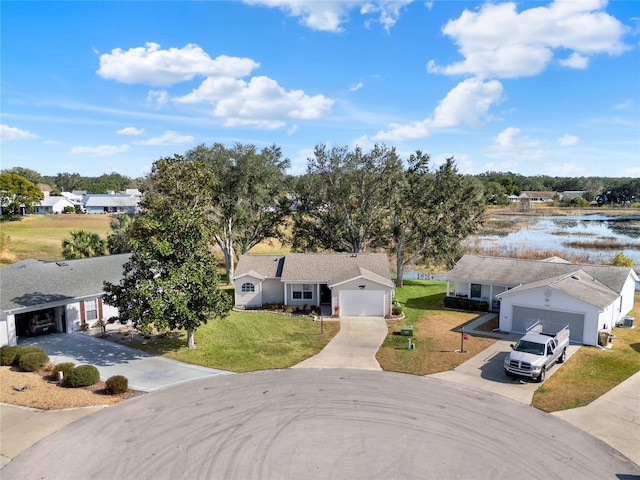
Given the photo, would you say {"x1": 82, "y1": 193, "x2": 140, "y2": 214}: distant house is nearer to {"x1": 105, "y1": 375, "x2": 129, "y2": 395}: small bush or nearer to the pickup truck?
{"x1": 105, "y1": 375, "x2": 129, "y2": 395}: small bush

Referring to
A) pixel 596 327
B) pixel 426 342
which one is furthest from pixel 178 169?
pixel 596 327

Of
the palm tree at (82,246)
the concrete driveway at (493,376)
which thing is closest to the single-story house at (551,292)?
the concrete driveway at (493,376)

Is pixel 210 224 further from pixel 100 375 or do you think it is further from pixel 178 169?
pixel 100 375

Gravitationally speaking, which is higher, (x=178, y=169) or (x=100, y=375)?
(x=178, y=169)

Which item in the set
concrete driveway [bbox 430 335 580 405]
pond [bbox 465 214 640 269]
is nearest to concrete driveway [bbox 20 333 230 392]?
concrete driveway [bbox 430 335 580 405]

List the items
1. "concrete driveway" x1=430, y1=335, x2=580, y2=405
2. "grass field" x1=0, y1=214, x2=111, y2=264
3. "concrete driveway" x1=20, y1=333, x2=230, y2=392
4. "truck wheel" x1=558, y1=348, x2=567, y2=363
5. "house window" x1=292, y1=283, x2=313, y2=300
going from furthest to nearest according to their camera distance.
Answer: "grass field" x1=0, y1=214, x2=111, y2=264 → "house window" x1=292, y1=283, x2=313, y2=300 → "truck wheel" x1=558, y1=348, x2=567, y2=363 → "concrete driveway" x1=20, y1=333, x2=230, y2=392 → "concrete driveway" x1=430, y1=335, x2=580, y2=405

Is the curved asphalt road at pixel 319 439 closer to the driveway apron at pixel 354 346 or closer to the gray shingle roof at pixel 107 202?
the driveway apron at pixel 354 346

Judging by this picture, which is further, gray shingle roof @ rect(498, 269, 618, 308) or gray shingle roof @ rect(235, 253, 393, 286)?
gray shingle roof @ rect(235, 253, 393, 286)

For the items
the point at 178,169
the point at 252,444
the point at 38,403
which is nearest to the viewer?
the point at 252,444
